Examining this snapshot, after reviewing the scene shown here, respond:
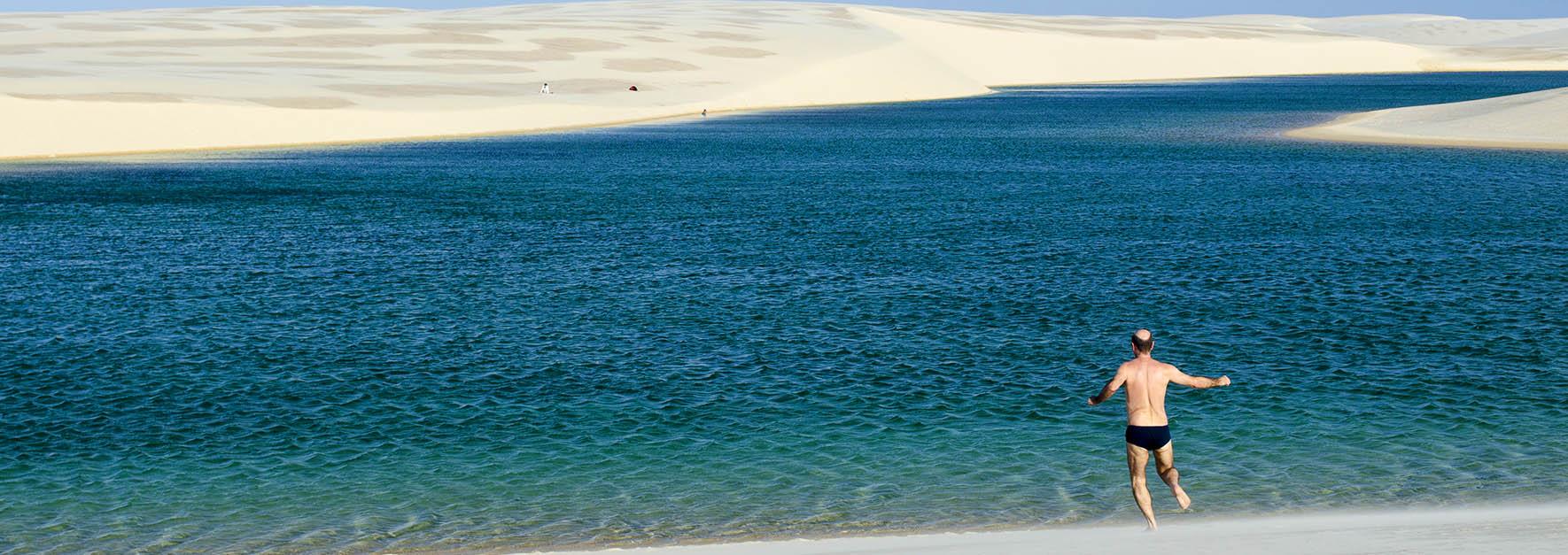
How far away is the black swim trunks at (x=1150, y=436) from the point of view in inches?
655

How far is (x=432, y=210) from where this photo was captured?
5616cm

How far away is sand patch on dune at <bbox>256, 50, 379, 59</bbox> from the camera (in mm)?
173375

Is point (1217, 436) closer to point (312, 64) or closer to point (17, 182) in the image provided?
point (17, 182)

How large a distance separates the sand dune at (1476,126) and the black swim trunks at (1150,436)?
75071mm

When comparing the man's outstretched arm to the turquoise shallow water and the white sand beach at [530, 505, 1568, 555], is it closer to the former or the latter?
the white sand beach at [530, 505, 1568, 555]

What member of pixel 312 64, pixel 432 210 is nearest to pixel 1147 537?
pixel 432 210

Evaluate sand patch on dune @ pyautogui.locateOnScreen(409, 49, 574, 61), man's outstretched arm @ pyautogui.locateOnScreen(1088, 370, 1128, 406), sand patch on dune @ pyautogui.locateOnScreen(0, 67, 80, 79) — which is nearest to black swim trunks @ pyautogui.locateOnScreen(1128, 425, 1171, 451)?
man's outstretched arm @ pyautogui.locateOnScreen(1088, 370, 1128, 406)

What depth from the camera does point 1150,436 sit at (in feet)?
54.6

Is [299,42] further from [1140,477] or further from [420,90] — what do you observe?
[1140,477]

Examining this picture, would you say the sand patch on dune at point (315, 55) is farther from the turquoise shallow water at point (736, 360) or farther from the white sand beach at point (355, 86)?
the turquoise shallow water at point (736, 360)

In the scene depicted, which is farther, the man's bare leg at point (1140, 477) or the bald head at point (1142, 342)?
the man's bare leg at point (1140, 477)

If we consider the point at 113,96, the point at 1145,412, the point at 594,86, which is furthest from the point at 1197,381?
the point at 594,86

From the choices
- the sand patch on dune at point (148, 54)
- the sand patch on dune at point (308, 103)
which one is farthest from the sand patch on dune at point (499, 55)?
the sand patch on dune at point (308, 103)

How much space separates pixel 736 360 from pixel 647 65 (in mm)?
159612
